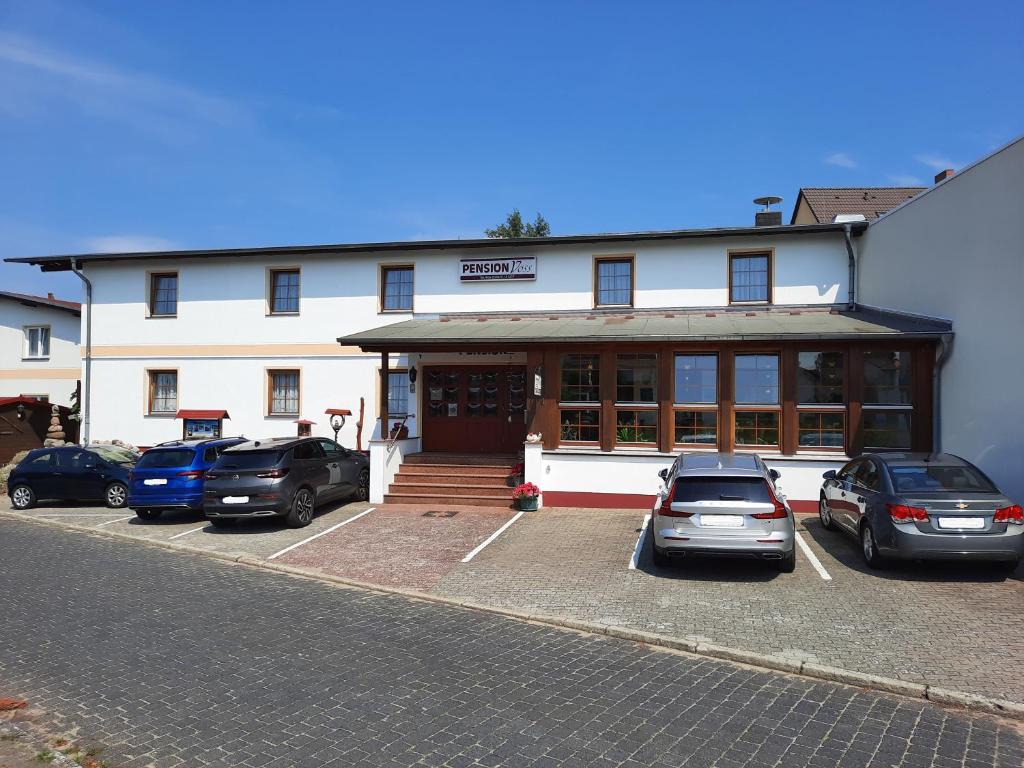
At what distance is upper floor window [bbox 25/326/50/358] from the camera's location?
24328 mm

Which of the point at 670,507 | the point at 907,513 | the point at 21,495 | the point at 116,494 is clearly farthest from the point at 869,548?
the point at 21,495

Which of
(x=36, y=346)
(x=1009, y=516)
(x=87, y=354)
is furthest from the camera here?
(x=36, y=346)

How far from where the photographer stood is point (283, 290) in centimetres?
1939

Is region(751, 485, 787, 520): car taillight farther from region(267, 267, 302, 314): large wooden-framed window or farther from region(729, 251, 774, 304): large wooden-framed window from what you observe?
region(267, 267, 302, 314): large wooden-framed window

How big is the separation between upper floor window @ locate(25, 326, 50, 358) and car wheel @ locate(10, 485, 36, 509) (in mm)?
9968

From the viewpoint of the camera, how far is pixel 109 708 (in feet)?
17.0

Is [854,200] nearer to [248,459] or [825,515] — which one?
[825,515]

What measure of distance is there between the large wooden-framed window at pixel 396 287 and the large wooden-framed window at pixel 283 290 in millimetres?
2474

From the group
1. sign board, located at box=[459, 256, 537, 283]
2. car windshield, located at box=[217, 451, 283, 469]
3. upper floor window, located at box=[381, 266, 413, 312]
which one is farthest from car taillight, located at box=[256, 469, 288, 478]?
sign board, located at box=[459, 256, 537, 283]

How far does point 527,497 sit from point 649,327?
182 inches

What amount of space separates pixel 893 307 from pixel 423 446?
11.3 meters

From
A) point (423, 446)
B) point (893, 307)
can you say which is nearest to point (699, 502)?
point (893, 307)

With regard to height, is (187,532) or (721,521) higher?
(721,521)

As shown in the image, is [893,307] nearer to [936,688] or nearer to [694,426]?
[694,426]
